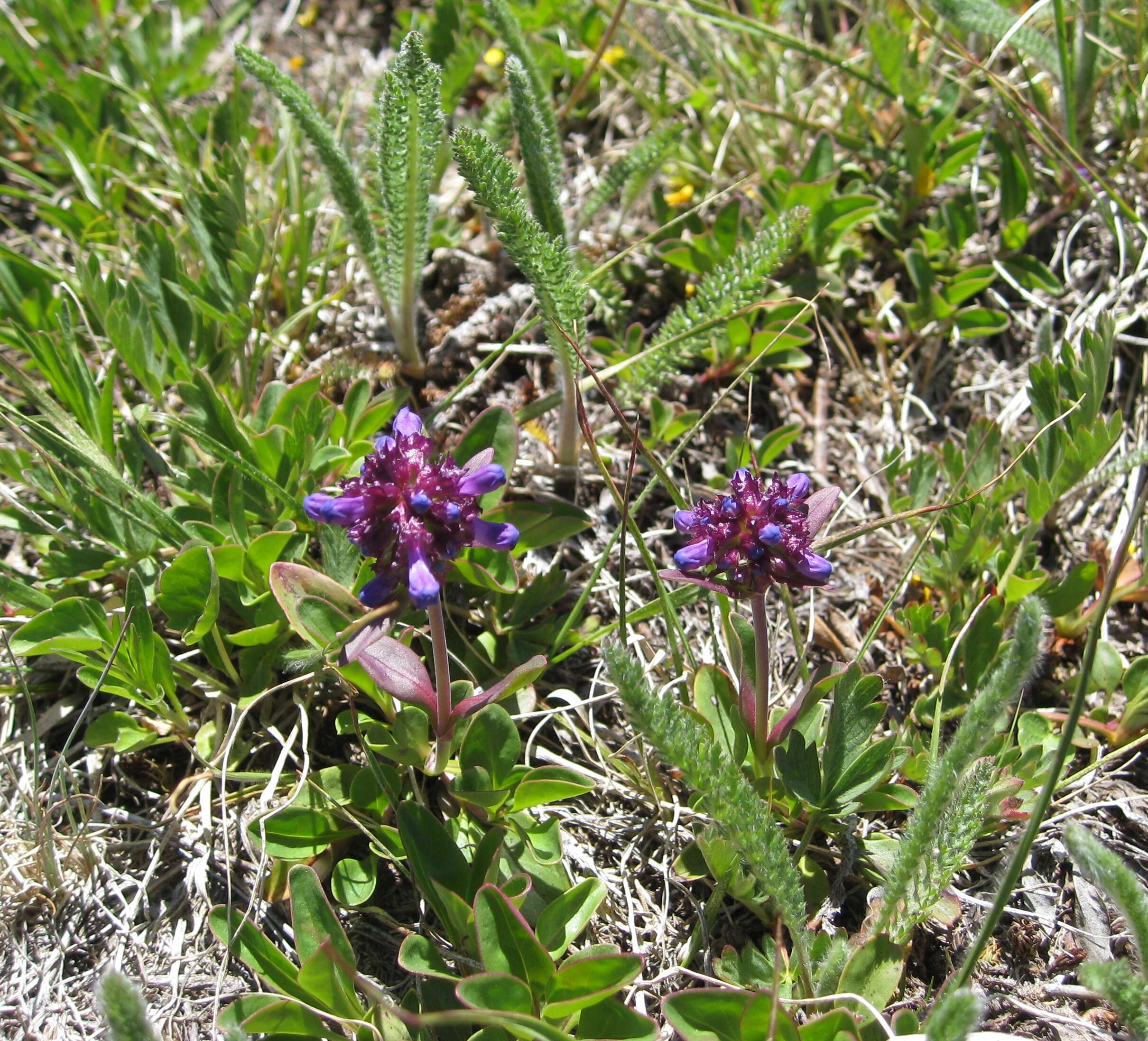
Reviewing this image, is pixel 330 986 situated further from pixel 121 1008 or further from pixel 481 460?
pixel 481 460

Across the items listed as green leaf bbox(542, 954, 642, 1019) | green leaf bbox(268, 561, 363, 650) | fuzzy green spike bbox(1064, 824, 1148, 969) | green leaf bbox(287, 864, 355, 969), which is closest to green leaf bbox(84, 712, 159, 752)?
green leaf bbox(268, 561, 363, 650)

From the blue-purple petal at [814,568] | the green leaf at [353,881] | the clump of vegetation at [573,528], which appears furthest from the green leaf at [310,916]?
the blue-purple petal at [814,568]

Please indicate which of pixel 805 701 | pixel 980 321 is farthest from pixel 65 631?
pixel 980 321

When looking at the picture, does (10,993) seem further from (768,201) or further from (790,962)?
(768,201)

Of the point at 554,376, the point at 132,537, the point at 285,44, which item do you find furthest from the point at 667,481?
the point at 285,44

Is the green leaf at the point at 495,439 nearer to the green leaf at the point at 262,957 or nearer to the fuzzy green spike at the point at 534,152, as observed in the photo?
the fuzzy green spike at the point at 534,152

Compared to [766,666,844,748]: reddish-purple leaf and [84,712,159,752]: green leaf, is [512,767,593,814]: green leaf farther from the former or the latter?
[84,712,159,752]: green leaf
